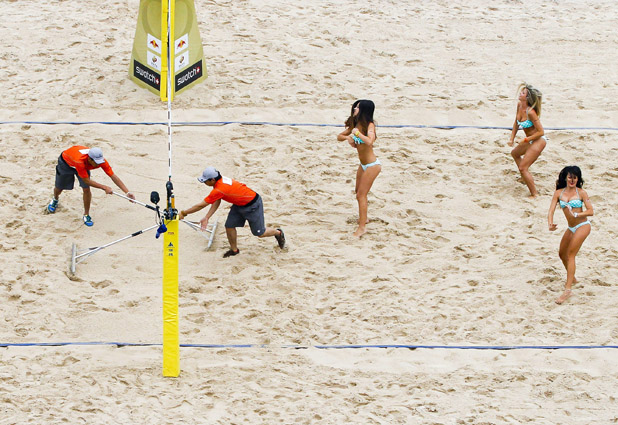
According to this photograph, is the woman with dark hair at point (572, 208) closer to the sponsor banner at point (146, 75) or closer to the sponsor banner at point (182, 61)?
the sponsor banner at point (182, 61)

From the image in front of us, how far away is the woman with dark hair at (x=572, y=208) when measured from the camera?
935cm

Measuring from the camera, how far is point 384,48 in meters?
14.6

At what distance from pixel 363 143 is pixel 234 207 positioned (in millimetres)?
1431

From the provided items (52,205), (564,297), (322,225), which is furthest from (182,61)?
(564,297)

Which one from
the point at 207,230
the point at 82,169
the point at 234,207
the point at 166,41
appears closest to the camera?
the point at 234,207

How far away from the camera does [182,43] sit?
43.1 feet

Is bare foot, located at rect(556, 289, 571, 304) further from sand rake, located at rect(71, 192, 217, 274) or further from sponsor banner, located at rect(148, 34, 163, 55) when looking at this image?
sponsor banner, located at rect(148, 34, 163, 55)

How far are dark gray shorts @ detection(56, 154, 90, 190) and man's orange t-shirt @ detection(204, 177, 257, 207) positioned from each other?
→ 1.53 metres

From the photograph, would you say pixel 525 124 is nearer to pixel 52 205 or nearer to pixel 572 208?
pixel 572 208

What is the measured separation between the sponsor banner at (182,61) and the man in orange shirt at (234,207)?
11.2 ft

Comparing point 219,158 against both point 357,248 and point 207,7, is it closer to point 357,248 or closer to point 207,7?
point 357,248

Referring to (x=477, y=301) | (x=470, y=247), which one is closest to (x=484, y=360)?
(x=477, y=301)

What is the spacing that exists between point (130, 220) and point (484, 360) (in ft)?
13.5

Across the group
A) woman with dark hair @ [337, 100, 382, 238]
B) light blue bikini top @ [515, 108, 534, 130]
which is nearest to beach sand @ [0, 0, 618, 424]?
woman with dark hair @ [337, 100, 382, 238]
